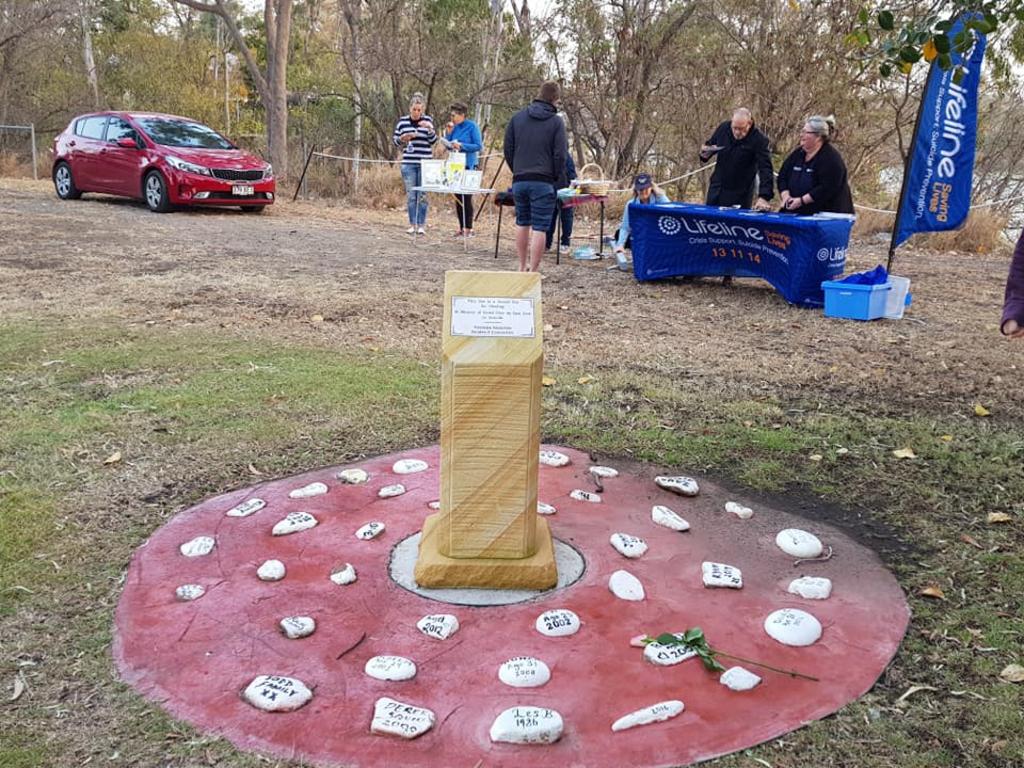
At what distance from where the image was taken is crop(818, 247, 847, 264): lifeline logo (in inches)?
313

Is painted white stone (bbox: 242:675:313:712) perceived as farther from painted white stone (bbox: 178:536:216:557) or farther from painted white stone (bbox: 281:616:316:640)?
painted white stone (bbox: 178:536:216:557)

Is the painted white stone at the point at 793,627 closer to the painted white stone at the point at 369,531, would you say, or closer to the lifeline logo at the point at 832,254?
the painted white stone at the point at 369,531

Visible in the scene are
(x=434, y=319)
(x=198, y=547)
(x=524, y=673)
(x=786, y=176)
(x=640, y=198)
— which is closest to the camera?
(x=524, y=673)

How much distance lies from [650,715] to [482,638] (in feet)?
2.01

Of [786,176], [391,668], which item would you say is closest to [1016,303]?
[391,668]

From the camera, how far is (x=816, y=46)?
1384 centimetres

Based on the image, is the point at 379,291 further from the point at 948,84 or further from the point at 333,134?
the point at 333,134

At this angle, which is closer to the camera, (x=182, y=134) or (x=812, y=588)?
(x=812, y=588)

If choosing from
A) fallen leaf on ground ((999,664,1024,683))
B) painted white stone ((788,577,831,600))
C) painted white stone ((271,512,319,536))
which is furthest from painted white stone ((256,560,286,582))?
fallen leaf on ground ((999,664,1024,683))

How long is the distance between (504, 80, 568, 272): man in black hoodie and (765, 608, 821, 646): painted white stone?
6328 millimetres

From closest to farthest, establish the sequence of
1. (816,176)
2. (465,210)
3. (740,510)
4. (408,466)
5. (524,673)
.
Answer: (524,673) → (740,510) → (408,466) → (816,176) → (465,210)

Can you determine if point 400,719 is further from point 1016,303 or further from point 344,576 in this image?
point 1016,303

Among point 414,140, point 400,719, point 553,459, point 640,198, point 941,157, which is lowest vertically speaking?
point 400,719

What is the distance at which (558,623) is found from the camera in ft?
9.15
